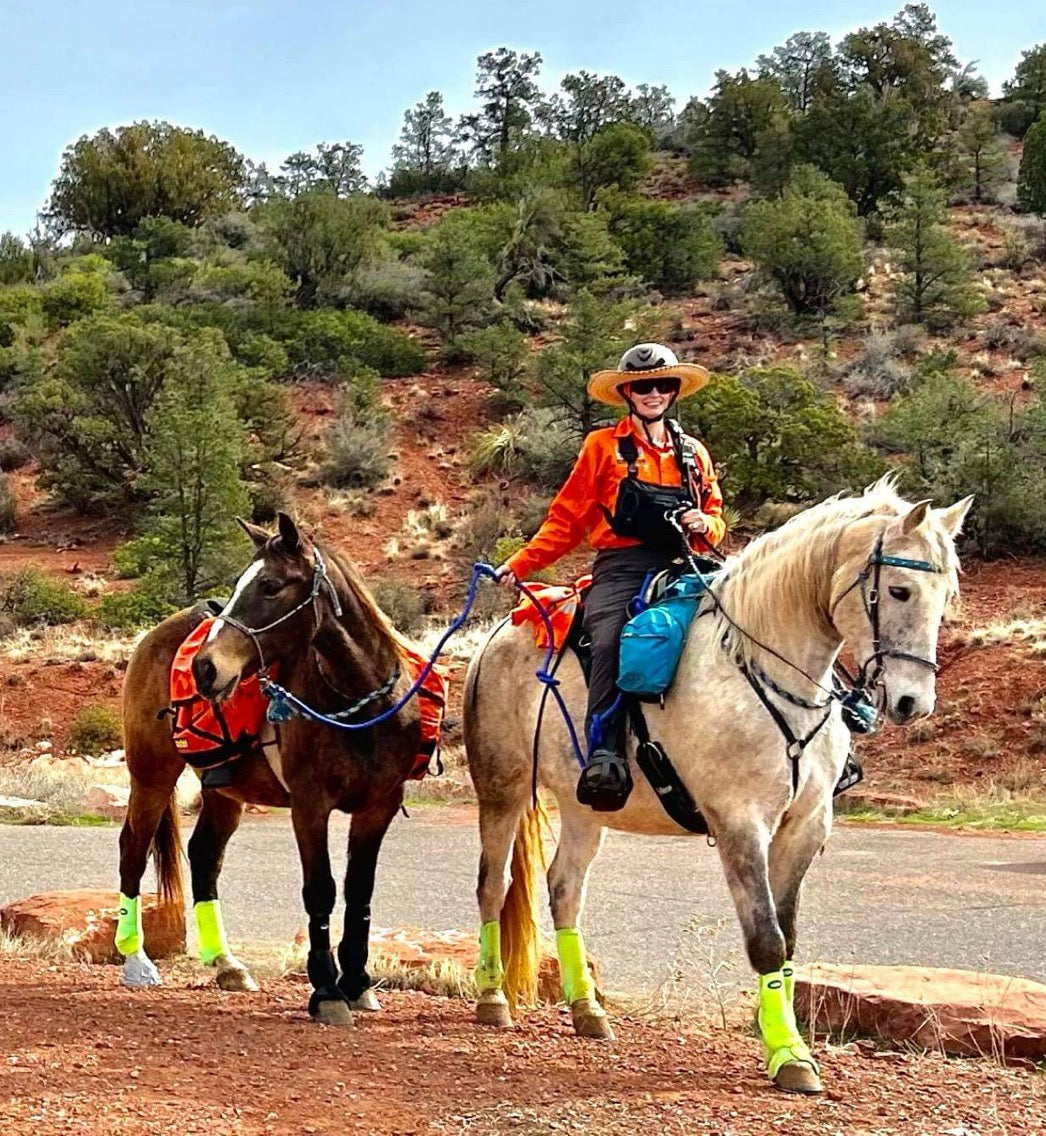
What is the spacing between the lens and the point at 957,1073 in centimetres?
526

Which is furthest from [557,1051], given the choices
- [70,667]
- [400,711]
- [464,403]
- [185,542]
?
[464,403]

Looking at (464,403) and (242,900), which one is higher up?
(464,403)

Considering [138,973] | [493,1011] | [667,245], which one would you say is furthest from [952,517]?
[667,245]

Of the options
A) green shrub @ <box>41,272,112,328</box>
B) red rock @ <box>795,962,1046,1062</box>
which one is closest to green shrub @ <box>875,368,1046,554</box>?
red rock @ <box>795,962,1046,1062</box>

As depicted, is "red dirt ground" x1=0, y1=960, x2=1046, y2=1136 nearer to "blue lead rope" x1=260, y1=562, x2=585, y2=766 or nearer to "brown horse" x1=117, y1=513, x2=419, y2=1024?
"brown horse" x1=117, y1=513, x2=419, y2=1024

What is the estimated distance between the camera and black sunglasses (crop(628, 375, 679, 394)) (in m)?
6.17

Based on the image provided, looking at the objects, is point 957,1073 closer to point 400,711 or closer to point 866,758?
point 400,711

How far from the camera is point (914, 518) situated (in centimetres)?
486

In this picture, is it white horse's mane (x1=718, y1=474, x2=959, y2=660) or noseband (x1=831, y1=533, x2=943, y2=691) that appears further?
white horse's mane (x1=718, y1=474, x2=959, y2=660)

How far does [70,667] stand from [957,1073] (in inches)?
985

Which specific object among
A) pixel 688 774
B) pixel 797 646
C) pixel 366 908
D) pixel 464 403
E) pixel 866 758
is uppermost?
pixel 464 403

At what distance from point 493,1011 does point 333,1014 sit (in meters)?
0.77

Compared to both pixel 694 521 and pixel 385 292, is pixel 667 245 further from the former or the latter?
pixel 694 521

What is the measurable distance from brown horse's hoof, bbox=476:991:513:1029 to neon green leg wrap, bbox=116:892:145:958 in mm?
2273
